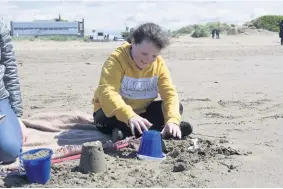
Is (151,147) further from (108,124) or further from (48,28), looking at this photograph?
(48,28)

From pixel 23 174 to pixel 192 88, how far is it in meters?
4.25

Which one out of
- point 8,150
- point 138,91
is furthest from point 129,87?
point 8,150

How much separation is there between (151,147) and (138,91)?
0.68m

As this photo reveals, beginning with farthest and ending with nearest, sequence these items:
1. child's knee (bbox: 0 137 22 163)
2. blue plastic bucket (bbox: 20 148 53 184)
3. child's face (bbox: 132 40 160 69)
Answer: child's face (bbox: 132 40 160 69) < child's knee (bbox: 0 137 22 163) < blue plastic bucket (bbox: 20 148 53 184)

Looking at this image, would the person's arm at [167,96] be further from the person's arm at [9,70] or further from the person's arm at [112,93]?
the person's arm at [9,70]

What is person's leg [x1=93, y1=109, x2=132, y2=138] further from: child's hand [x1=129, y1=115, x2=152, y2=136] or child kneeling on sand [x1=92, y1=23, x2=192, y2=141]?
child's hand [x1=129, y1=115, x2=152, y2=136]

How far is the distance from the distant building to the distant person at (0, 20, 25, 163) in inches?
1221

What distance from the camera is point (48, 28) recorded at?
3656 cm

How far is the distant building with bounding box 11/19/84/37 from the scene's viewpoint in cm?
3506

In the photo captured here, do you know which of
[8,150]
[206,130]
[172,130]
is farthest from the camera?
[206,130]

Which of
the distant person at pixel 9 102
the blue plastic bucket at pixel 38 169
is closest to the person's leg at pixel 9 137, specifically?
the distant person at pixel 9 102

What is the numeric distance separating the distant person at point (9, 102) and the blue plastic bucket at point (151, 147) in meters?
0.91

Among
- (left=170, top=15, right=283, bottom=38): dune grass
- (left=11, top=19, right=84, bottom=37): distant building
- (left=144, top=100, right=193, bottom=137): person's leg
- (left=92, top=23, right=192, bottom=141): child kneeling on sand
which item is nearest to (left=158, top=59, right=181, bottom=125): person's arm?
(left=92, top=23, right=192, bottom=141): child kneeling on sand

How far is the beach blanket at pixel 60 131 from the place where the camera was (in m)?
3.70
